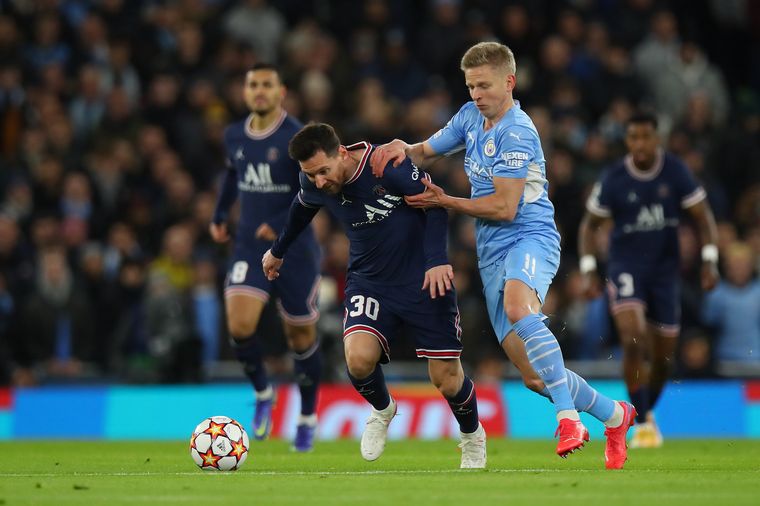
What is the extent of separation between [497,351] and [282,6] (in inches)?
274

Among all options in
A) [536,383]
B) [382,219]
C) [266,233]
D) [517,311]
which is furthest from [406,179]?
[266,233]

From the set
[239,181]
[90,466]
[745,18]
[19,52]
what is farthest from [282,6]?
[90,466]

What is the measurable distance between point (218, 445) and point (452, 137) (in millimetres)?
2588

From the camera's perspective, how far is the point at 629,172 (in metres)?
12.8

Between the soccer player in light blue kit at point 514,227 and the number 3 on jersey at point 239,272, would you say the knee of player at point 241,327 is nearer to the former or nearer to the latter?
the number 3 on jersey at point 239,272

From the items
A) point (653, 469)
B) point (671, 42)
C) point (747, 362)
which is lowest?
point (653, 469)

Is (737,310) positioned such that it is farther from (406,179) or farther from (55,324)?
(406,179)

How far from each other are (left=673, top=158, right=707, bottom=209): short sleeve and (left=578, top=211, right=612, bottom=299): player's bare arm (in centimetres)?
74

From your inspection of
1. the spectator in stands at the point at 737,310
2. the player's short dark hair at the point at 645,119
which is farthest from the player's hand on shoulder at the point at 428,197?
the spectator in stands at the point at 737,310

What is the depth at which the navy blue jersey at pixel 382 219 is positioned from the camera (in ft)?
29.9

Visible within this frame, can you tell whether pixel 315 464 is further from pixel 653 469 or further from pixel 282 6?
pixel 282 6

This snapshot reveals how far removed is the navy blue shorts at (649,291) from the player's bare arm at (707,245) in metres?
0.42

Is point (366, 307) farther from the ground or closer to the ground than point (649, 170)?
closer to the ground

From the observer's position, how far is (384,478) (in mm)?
8547
